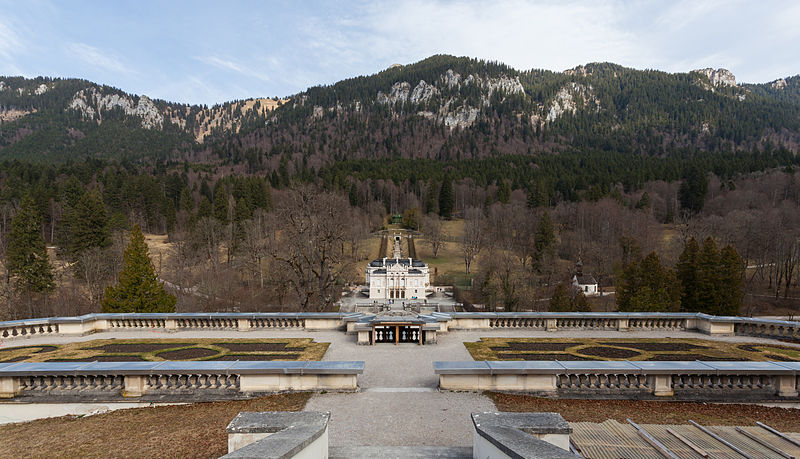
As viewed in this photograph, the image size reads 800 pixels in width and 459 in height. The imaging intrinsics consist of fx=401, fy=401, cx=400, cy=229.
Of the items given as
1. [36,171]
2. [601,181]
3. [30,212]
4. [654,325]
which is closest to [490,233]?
[601,181]

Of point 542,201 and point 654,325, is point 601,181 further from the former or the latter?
point 654,325

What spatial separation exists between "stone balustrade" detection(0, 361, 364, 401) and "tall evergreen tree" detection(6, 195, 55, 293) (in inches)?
1754

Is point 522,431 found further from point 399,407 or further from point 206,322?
point 206,322

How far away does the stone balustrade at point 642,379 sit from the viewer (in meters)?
11.5

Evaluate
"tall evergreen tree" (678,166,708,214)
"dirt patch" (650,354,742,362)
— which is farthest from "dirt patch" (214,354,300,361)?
"tall evergreen tree" (678,166,708,214)

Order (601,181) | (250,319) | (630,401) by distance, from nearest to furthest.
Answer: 1. (630,401)
2. (250,319)
3. (601,181)

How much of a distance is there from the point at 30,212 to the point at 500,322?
6397 cm

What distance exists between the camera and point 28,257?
48438 mm

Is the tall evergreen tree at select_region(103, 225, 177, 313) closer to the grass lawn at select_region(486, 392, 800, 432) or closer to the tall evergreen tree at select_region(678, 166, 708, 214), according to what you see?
the grass lawn at select_region(486, 392, 800, 432)

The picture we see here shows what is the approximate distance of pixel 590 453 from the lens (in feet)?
25.3

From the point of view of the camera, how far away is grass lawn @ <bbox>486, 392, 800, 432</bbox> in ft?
32.0

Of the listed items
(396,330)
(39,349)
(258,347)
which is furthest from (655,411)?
(39,349)

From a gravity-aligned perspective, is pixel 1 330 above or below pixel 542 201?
below

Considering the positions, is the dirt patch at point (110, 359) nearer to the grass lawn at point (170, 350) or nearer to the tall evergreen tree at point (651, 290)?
the grass lawn at point (170, 350)
